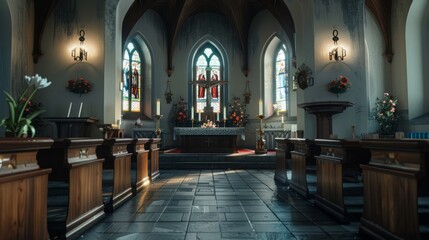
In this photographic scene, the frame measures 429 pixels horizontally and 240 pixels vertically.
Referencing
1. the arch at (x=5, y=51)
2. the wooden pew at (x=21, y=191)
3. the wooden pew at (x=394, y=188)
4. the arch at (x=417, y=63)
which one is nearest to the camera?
the wooden pew at (x=21, y=191)

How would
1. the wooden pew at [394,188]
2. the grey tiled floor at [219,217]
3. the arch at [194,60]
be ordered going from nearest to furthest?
1. the wooden pew at [394,188]
2. the grey tiled floor at [219,217]
3. the arch at [194,60]

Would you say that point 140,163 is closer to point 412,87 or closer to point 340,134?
point 340,134

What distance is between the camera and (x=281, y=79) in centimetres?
1555

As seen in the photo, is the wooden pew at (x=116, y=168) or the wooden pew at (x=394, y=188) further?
the wooden pew at (x=116, y=168)

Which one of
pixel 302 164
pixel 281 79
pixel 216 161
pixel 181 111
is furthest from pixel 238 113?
pixel 302 164

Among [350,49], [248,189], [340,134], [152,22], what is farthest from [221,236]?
[152,22]

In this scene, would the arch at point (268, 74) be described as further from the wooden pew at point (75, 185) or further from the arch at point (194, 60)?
the wooden pew at point (75, 185)

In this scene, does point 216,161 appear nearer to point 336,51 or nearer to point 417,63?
point 336,51

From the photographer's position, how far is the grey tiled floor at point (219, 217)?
3617 millimetres

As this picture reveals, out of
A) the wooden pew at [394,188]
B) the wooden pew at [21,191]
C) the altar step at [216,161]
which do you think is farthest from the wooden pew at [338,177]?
the altar step at [216,161]

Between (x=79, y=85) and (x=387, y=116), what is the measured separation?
9462 millimetres

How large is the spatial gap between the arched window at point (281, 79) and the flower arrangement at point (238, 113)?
1474 millimetres

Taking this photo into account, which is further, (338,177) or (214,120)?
(214,120)

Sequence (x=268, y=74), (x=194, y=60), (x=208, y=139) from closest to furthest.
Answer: (x=208, y=139)
(x=268, y=74)
(x=194, y=60)
